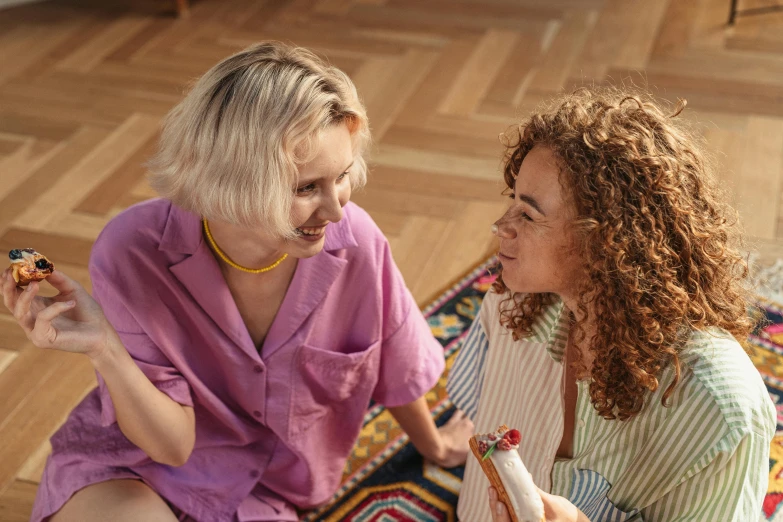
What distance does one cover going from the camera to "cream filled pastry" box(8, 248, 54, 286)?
57.4 inches

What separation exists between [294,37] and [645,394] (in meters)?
3.23

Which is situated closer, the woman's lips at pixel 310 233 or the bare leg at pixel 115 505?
the woman's lips at pixel 310 233

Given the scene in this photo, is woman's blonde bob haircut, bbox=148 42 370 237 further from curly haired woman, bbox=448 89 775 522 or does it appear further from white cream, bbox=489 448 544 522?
white cream, bbox=489 448 544 522

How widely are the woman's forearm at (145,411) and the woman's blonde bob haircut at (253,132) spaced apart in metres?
0.31

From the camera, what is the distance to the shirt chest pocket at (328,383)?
191cm

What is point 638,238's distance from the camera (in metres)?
1.36

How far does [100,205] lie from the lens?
3184 millimetres

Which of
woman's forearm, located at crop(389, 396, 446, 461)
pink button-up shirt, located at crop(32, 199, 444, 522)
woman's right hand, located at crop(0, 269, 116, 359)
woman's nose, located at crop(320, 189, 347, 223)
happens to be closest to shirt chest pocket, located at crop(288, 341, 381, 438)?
pink button-up shirt, located at crop(32, 199, 444, 522)

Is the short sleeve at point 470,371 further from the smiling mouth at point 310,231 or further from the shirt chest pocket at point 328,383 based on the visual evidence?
the smiling mouth at point 310,231

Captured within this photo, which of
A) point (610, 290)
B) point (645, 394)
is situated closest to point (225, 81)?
point (610, 290)

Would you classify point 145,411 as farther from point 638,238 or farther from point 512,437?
point 638,238

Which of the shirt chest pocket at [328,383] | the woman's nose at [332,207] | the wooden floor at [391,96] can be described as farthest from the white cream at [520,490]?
the wooden floor at [391,96]

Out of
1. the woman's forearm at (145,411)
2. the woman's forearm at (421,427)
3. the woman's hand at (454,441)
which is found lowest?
the woman's hand at (454,441)

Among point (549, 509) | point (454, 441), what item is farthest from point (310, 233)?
point (454, 441)
